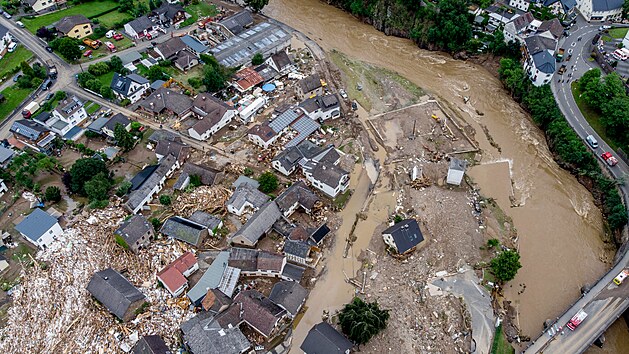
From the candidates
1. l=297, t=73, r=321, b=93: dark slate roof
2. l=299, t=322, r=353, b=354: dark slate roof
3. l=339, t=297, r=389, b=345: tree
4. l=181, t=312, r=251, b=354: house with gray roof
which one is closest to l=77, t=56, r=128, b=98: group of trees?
l=297, t=73, r=321, b=93: dark slate roof

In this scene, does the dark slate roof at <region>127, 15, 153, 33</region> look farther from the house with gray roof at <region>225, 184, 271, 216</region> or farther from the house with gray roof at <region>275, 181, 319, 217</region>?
the house with gray roof at <region>275, 181, 319, 217</region>

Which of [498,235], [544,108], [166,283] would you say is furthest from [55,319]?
[544,108]

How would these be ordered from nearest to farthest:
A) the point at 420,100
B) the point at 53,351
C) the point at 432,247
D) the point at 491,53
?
the point at 53,351
the point at 432,247
the point at 420,100
the point at 491,53

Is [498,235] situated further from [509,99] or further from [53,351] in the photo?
[53,351]

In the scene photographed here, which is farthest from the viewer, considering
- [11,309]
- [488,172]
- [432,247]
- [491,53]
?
[491,53]

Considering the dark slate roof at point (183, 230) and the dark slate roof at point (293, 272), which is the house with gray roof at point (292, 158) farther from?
the dark slate roof at point (293, 272)

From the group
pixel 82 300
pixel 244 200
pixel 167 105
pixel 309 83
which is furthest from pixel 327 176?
pixel 82 300

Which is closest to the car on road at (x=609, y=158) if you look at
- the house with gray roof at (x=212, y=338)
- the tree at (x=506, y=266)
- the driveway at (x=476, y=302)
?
the tree at (x=506, y=266)
